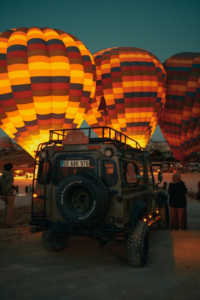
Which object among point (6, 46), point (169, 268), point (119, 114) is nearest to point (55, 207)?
point (169, 268)

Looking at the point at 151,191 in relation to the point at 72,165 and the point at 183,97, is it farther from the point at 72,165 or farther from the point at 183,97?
the point at 183,97

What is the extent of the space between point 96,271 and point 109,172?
1626 millimetres

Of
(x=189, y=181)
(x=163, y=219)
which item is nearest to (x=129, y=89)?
(x=189, y=181)

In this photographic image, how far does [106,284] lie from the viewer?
12.9ft

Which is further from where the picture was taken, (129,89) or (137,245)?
(129,89)

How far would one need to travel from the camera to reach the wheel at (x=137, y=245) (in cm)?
486

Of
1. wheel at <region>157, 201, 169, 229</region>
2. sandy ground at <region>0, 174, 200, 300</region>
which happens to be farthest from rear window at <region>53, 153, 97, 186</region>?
wheel at <region>157, 201, 169, 229</region>

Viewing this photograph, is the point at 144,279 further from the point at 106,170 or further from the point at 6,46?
the point at 6,46

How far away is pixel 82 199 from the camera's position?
198 inches

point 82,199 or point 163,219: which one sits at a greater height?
point 82,199

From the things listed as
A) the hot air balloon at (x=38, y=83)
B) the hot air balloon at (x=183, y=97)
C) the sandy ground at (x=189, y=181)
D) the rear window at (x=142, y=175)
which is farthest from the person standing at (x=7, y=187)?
the hot air balloon at (x=183, y=97)

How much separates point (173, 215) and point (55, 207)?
3.46 meters

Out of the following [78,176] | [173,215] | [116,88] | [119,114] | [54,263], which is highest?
[116,88]

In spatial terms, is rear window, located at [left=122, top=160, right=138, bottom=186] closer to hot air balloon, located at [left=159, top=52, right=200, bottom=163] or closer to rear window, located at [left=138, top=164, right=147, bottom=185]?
rear window, located at [left=138, top=164, right=147, bottom=185]
